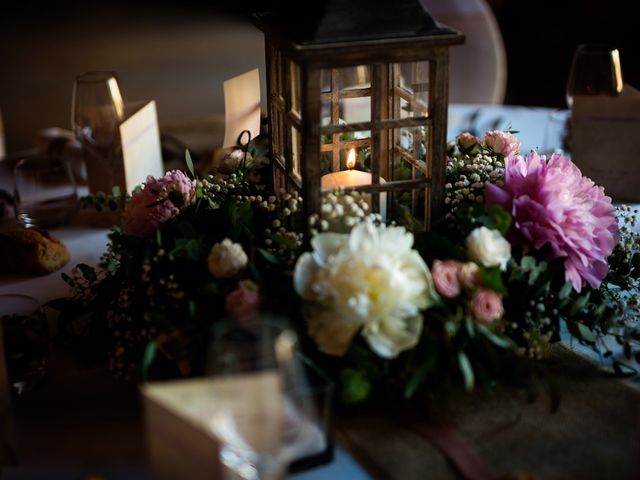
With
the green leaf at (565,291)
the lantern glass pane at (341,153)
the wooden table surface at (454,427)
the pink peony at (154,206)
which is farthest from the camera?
the lantern glass pane at (341,153)

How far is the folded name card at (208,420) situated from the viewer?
0.82 meters

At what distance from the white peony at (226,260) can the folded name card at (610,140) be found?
0.98 metres

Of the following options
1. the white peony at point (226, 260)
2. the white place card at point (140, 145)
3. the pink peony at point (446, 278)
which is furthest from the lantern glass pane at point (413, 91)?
the white place card at point (140, 145)

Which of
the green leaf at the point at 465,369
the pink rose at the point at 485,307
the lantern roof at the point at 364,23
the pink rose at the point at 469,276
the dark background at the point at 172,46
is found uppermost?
the lantern roof at the point at 364,23

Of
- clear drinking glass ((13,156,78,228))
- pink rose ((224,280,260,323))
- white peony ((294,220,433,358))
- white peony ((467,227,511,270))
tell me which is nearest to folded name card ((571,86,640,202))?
white peony ((467,227,511,270))

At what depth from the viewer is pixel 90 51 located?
5.45m

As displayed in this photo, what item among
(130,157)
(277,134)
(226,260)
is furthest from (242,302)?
(130,157)

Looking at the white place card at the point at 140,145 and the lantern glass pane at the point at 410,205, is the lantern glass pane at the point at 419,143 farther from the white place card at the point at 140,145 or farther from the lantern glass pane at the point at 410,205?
the white place card at the point at 140,145

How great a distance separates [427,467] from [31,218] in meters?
1.16

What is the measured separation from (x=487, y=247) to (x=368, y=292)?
19 cm

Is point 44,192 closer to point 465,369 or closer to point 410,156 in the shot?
point 410,156

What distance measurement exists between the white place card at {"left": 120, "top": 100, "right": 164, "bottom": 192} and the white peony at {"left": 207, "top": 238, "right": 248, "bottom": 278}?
699mm

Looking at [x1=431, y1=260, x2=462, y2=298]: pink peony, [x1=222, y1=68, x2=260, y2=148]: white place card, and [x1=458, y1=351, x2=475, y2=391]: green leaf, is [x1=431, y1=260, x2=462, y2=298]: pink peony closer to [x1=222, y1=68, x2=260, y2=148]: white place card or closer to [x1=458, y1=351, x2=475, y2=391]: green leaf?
[x1=458, y1=351, x2=475, y2=391]: green leaf

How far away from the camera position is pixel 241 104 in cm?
146
